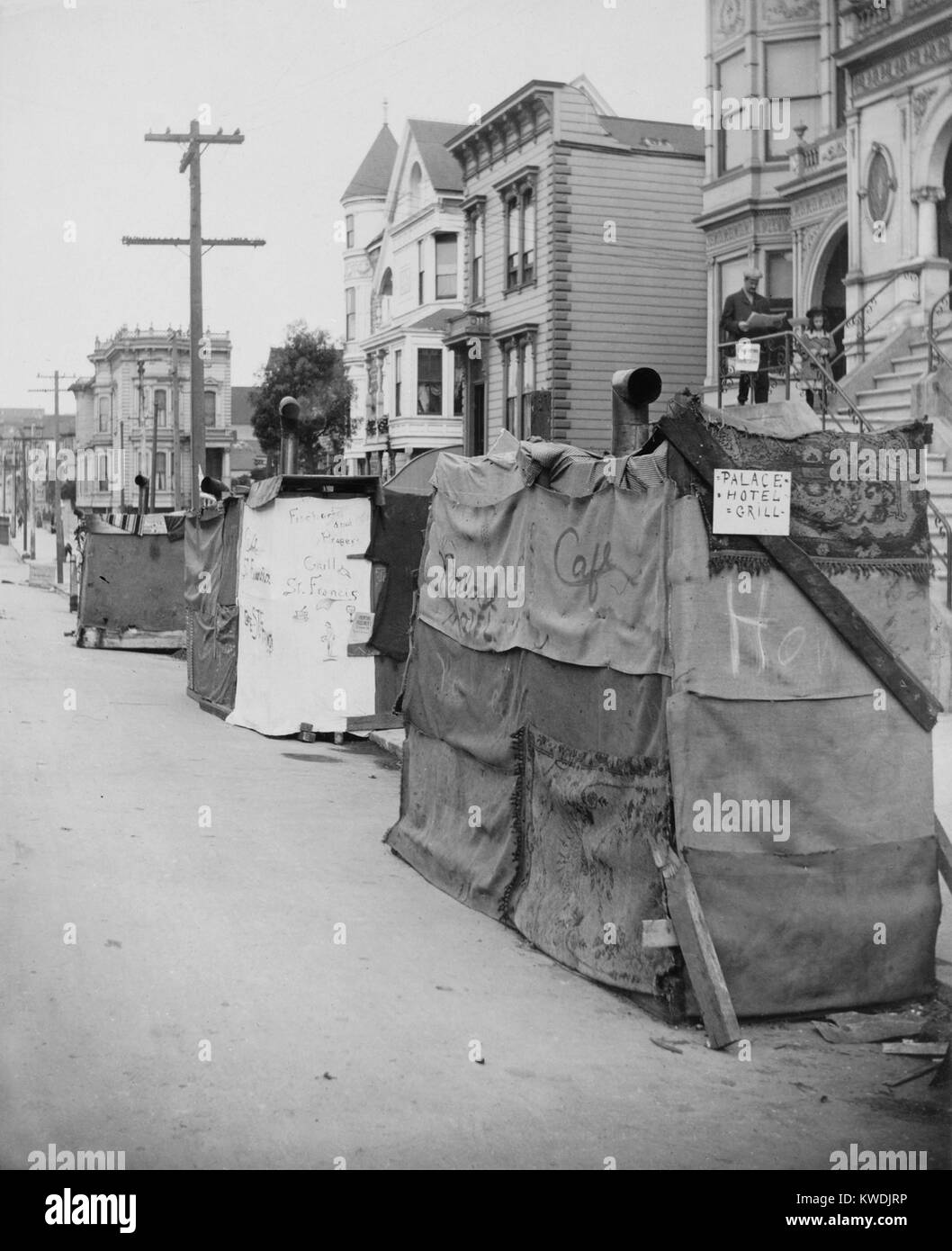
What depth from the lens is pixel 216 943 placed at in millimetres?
6922

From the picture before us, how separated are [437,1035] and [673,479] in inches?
98.6

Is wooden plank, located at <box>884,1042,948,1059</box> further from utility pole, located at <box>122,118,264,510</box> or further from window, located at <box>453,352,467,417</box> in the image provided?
window, located at <box>453,352,467,417</box>

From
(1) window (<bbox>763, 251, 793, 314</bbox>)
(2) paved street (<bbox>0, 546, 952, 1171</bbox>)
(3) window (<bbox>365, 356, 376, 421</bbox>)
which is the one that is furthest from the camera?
(3) window (<bbox>365, 356, 376, 421</bbox>)

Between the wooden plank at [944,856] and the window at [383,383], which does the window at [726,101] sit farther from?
the wooden plank at [944,856]

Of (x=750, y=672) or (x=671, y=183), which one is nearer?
(x=750, y=672)

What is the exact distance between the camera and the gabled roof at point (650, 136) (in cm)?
3278

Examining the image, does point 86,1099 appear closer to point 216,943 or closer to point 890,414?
point 216,943

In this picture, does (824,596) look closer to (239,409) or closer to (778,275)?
(778,275)

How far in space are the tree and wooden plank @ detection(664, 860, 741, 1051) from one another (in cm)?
5435

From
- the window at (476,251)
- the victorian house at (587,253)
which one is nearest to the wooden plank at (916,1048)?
the victorian house at (587,253)

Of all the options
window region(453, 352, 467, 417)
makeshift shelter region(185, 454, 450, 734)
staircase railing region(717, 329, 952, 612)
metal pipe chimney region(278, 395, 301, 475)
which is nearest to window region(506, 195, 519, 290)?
window region(453, 352, 467, 417)

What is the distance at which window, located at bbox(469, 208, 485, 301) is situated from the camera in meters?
36.3

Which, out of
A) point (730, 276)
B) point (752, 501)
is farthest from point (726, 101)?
point (752, 501)
